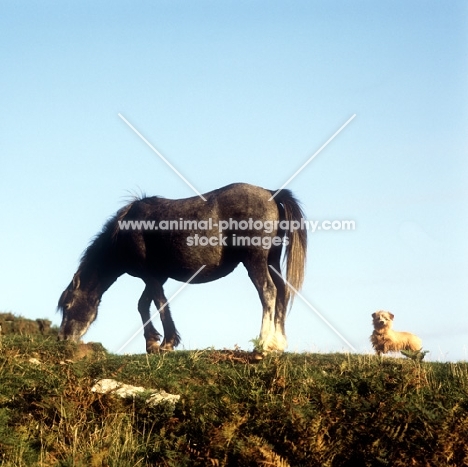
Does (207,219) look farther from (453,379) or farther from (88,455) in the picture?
(88,455)

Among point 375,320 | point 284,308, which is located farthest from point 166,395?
point 375,320

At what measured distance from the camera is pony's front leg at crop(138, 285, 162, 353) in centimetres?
1788

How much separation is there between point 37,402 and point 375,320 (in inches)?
408

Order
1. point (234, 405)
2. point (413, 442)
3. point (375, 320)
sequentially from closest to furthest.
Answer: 1. point (413, 442)
2. point (234, 405)
3. point (375, 320)

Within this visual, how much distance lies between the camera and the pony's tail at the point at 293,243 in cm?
1733

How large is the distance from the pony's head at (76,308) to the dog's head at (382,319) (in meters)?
6.67

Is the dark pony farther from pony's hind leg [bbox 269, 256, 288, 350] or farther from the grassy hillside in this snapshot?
the grassy hillside

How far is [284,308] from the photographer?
680 inches

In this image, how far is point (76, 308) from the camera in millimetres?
19609

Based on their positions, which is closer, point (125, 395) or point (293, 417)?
point (293, 417)

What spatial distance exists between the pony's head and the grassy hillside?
21.1 ft

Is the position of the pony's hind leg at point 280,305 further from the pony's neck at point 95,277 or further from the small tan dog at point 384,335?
the pony's neck at point 95,277

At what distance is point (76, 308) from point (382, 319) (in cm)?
727

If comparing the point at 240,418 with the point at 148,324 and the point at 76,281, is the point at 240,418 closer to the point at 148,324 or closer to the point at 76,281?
the point at 148,324
